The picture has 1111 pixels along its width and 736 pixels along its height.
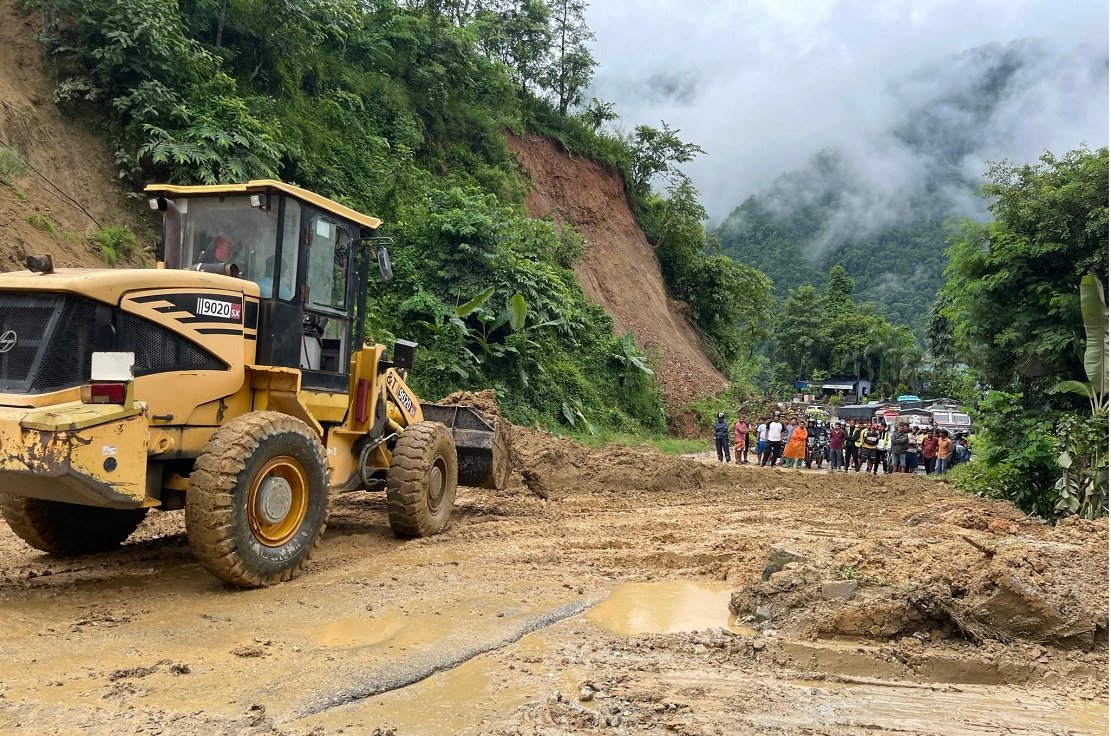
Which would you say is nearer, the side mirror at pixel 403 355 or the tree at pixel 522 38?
the side mirror at pixel 403 355

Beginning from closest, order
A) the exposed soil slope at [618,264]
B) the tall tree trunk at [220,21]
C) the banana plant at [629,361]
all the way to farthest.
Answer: the tall tree trunk at [220,21]
the banana plant at [629,361]
the exposed soil slope at [618,264]

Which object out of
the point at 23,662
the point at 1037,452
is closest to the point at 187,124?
the point at 23,662

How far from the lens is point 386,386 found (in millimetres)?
7879

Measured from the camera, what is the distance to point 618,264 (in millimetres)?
30797

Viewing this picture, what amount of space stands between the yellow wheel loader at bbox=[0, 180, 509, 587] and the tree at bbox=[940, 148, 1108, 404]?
10.7 metres

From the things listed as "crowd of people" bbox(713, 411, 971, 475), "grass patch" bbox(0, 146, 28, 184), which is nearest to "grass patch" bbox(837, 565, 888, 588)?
"crowd of people" bbox(713, 411, 971, 475)

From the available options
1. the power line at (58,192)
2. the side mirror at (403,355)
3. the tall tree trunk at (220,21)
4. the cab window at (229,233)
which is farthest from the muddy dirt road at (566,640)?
the tall tree trunk at (220,21)

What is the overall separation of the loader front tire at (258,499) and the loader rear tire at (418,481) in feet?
4.37

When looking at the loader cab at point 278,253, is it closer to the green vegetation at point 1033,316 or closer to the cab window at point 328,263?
the cab window at point 328,263

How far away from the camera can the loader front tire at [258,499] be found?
205 inches

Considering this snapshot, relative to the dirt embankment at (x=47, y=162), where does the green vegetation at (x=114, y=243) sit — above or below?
below

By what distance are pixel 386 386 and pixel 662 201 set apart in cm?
3001

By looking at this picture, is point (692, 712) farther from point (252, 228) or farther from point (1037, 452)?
point (1037, 452)

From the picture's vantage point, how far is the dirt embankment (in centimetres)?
1265
